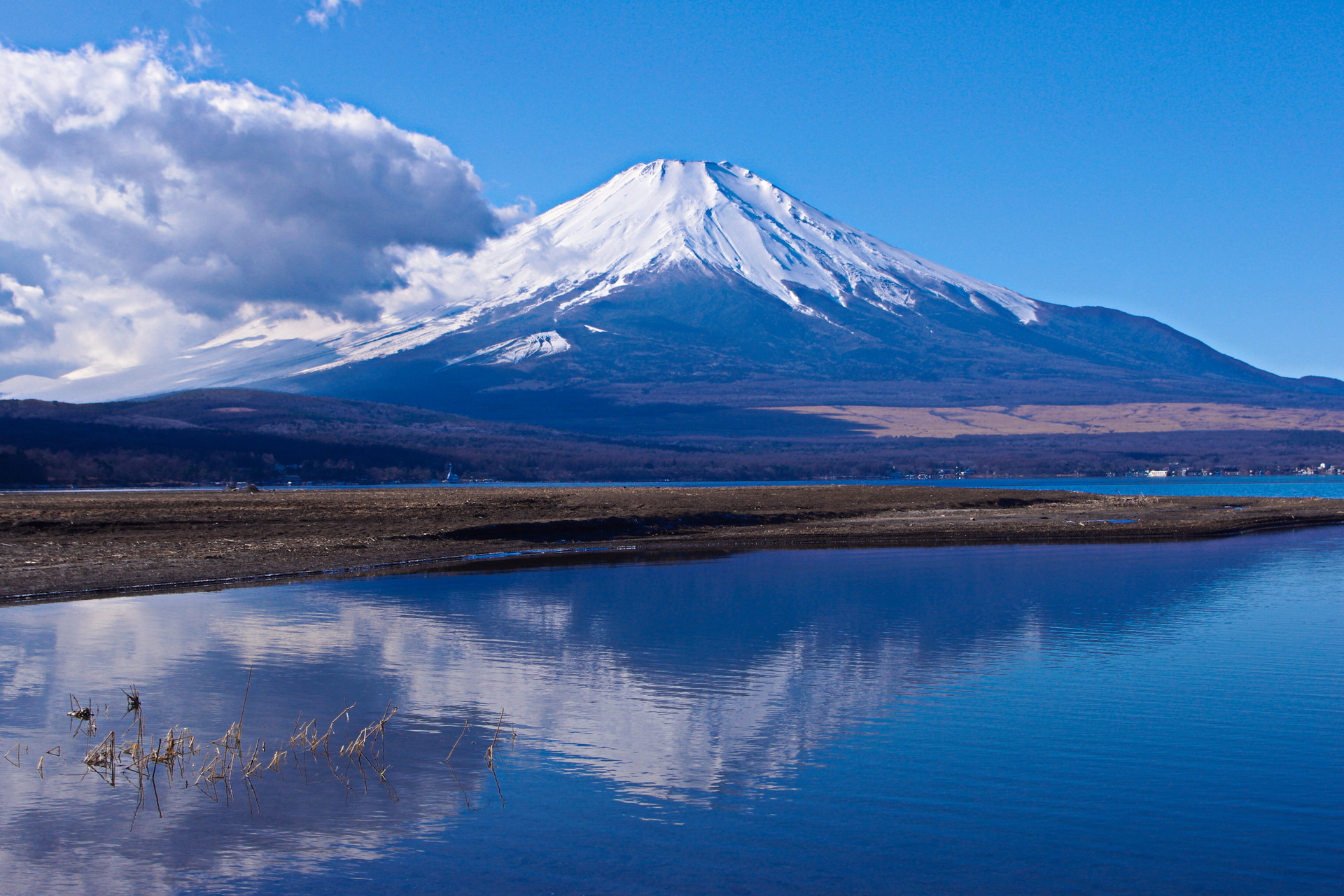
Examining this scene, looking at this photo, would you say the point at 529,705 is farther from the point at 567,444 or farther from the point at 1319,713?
the point at 567,444

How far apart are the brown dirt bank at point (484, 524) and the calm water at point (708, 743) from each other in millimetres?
6930

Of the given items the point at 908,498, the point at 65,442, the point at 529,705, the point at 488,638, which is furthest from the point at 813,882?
the point at 65,442

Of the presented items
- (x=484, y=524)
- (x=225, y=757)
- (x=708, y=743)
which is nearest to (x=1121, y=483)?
(x=484, y=524)

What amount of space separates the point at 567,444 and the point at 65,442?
78.2 m

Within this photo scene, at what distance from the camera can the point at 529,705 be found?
51.2 ft

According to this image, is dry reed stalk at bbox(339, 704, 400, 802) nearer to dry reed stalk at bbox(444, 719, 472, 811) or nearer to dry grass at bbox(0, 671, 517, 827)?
dry grass at bbox(0, 671, 517, 827)

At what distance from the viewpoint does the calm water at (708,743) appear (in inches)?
378

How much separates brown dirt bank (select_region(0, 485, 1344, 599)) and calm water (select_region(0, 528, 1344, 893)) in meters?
6.93

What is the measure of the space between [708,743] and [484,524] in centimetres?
3122

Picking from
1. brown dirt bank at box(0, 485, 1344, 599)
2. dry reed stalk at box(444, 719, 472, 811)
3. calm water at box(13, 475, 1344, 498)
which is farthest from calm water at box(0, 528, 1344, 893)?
calm water at box(13, 475, 1344, 498)

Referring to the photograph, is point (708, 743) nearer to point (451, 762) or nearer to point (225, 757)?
point (451, 762)

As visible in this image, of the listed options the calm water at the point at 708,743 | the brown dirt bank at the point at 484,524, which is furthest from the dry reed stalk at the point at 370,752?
the brown dirt bank at the point at 484,524

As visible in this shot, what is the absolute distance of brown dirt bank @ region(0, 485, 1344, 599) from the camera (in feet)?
106

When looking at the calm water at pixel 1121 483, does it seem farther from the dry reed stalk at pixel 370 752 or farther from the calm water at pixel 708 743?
the dry reed stalk at pixel 370 752
